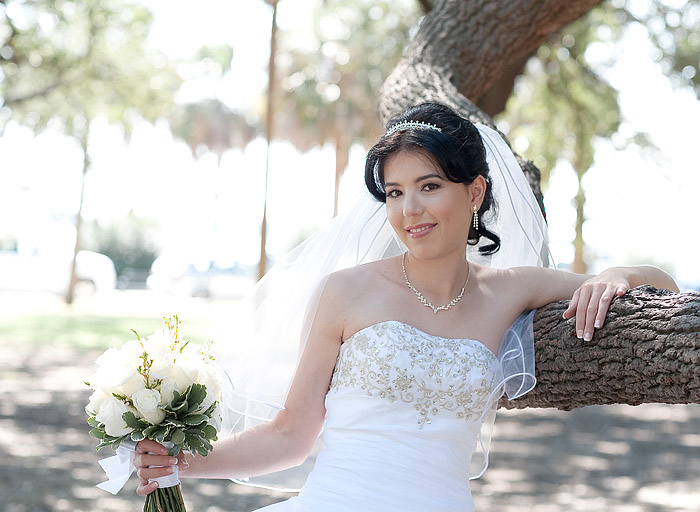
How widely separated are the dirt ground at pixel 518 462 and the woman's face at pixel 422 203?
15.9 feet

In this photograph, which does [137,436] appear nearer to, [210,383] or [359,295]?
[210,383]

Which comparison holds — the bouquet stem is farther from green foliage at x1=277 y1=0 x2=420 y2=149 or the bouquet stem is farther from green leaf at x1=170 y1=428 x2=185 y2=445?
green foliage at x1=277 y1=0 x2=420 y2=149

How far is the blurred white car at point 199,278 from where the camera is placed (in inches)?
1375

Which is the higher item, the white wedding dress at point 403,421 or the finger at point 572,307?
the finger at point 572,307

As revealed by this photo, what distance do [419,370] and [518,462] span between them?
6.72 metres

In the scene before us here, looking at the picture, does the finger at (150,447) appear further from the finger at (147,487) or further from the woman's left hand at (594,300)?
the woman's left hand at (594,300)

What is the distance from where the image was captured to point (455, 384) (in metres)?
2.62

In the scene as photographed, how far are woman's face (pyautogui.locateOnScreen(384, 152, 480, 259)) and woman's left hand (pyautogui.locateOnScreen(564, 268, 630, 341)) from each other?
48 centimetres

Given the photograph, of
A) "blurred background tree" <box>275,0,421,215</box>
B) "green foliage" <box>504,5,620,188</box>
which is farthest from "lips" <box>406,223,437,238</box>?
"blurred background tree" <box>275,0,421,215</box>

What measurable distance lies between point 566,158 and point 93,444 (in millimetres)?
7419

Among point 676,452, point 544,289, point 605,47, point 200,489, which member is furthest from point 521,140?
point 544,289

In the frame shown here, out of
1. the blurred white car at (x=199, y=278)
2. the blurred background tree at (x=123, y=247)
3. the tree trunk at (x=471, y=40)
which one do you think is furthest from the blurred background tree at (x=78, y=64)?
the blurred background tree at (x=123, y=247)

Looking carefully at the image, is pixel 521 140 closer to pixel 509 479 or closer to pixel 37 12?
pixel 509 479

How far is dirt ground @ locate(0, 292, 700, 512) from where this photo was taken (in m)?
7.05
